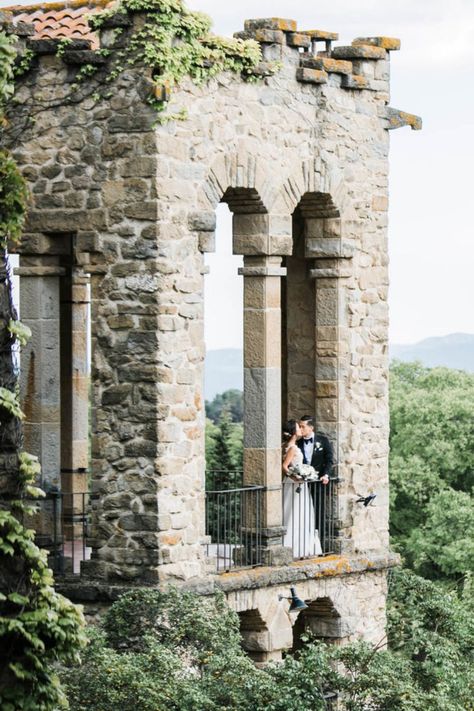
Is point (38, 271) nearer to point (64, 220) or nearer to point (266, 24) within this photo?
point (64, 220)

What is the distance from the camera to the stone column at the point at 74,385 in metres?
29.4

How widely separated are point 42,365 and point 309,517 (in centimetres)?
404

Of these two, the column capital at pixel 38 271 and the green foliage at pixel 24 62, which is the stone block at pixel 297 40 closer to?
the green foliage at pixel 24 62

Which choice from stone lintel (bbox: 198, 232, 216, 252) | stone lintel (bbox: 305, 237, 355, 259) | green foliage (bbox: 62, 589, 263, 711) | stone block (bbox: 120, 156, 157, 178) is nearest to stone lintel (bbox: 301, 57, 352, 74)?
stone lintel (bbox: 305, 237, 355, 259)

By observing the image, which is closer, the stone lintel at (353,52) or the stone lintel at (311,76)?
the stone lintel at (311,76)

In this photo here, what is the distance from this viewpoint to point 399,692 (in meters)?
23.5

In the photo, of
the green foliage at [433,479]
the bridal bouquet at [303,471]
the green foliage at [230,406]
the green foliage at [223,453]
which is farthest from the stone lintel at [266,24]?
the green foliage at [230,406]

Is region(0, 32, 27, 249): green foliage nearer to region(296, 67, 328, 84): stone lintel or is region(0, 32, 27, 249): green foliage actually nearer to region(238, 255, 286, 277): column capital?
region(238, 255, 286, 277): column capital

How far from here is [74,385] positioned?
29.5 meters

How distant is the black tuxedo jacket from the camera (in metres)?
28.4

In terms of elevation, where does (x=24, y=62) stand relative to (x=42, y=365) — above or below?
above

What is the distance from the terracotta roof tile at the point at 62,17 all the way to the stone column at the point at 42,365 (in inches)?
99.6

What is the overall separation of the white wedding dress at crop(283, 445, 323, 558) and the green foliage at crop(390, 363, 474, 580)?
15.7 metres

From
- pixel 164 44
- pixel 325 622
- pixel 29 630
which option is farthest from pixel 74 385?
pixel 29 630
